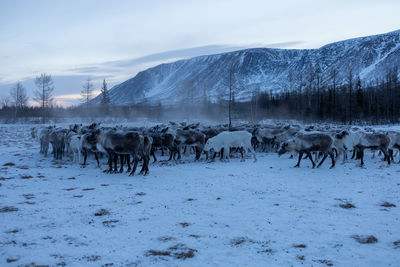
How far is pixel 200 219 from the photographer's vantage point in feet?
22.1

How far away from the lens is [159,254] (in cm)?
504

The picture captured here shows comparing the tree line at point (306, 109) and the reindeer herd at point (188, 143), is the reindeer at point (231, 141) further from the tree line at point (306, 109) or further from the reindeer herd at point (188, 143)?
the tree line at point (306, 109)

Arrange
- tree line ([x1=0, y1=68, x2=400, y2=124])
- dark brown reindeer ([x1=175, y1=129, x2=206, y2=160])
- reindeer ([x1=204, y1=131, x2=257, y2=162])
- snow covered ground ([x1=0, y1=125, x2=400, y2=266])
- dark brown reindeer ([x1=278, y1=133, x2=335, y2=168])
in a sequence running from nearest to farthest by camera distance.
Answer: snow covered ground ([x1=0, y1=125, x2=400, y2=266]) → dark brown reindeer ([x1=278, y1=133, x2=335, y2=168]) → reindeer ([x1=204, y1=131, x2=257, y2=162]) → dark brown reindeer ([x1=175, y1=129, x2=206, y2=160]) → tree line ([x1=0, y1=68, x2=400, y2=124])

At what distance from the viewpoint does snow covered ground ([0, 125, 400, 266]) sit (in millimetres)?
4969

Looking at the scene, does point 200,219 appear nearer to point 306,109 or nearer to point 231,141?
point 231,141

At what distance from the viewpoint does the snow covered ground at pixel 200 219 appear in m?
4.97

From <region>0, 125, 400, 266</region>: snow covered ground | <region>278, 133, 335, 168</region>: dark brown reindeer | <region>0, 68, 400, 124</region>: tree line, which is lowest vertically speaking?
<region>0, 125, 400, 266</region>: snow covered ground

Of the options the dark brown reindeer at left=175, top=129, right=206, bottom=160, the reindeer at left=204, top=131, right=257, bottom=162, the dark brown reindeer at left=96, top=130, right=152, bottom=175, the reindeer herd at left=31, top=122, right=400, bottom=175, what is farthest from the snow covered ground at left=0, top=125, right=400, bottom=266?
the dark brown reindeer at left=175, top=129, right=206, bottom=160

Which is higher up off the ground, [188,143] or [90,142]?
[90,142]

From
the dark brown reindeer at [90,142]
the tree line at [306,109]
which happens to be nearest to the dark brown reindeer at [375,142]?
the dark brown reindeer at [90,142]

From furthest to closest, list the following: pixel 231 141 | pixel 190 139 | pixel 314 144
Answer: pixel 190 139 < pixel 231 141 < pixel 314 144

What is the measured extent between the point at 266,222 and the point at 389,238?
2298 millimetres

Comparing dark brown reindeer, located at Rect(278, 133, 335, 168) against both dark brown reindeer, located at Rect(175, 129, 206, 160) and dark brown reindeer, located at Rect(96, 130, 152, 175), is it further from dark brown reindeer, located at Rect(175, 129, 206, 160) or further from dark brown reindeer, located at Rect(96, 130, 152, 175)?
dark brown reindeer, located at Rect(96, 130, 152, 175)

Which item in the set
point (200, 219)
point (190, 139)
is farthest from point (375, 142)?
point (200, 219)
